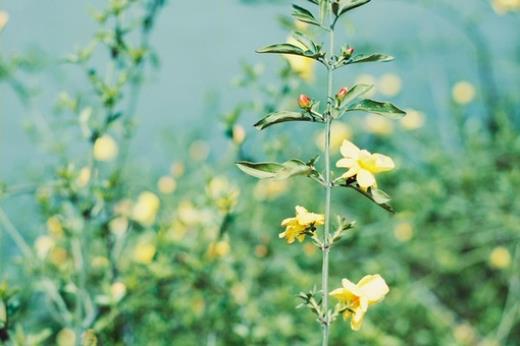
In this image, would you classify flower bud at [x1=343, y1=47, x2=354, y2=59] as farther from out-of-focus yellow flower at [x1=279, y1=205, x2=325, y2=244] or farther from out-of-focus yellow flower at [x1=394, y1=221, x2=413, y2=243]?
out-of-focus yellow flower at [x1=394, y1=221, x2=413, y2=243]

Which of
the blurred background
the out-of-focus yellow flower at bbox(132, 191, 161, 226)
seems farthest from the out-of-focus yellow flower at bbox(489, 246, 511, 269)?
the out-of-focus yellow flower at bbox(132, 191, 161, 226)

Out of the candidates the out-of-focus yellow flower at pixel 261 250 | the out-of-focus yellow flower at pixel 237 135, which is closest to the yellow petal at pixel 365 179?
the out-of-focus yellow flower at pixel 237 135

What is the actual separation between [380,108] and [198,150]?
2.56m

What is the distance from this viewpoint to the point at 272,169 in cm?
96

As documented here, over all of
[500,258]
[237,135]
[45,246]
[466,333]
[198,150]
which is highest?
[237,135]

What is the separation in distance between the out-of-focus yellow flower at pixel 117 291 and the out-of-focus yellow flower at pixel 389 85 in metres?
2.27

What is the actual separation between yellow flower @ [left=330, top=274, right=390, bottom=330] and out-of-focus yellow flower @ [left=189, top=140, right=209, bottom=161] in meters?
2.32

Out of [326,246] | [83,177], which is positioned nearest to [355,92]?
[326,246]

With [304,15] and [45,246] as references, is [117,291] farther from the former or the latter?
[304,15]

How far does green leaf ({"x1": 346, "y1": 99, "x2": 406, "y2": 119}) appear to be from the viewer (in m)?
0.97

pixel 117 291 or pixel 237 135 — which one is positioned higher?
pixel 237 135

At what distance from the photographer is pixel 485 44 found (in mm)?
3486

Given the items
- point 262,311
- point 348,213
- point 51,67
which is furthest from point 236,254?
point 348,213

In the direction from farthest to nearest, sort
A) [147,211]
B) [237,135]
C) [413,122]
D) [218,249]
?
1. [413,122]
2. [147,211]
3. [218,249]
4. [237,135]
